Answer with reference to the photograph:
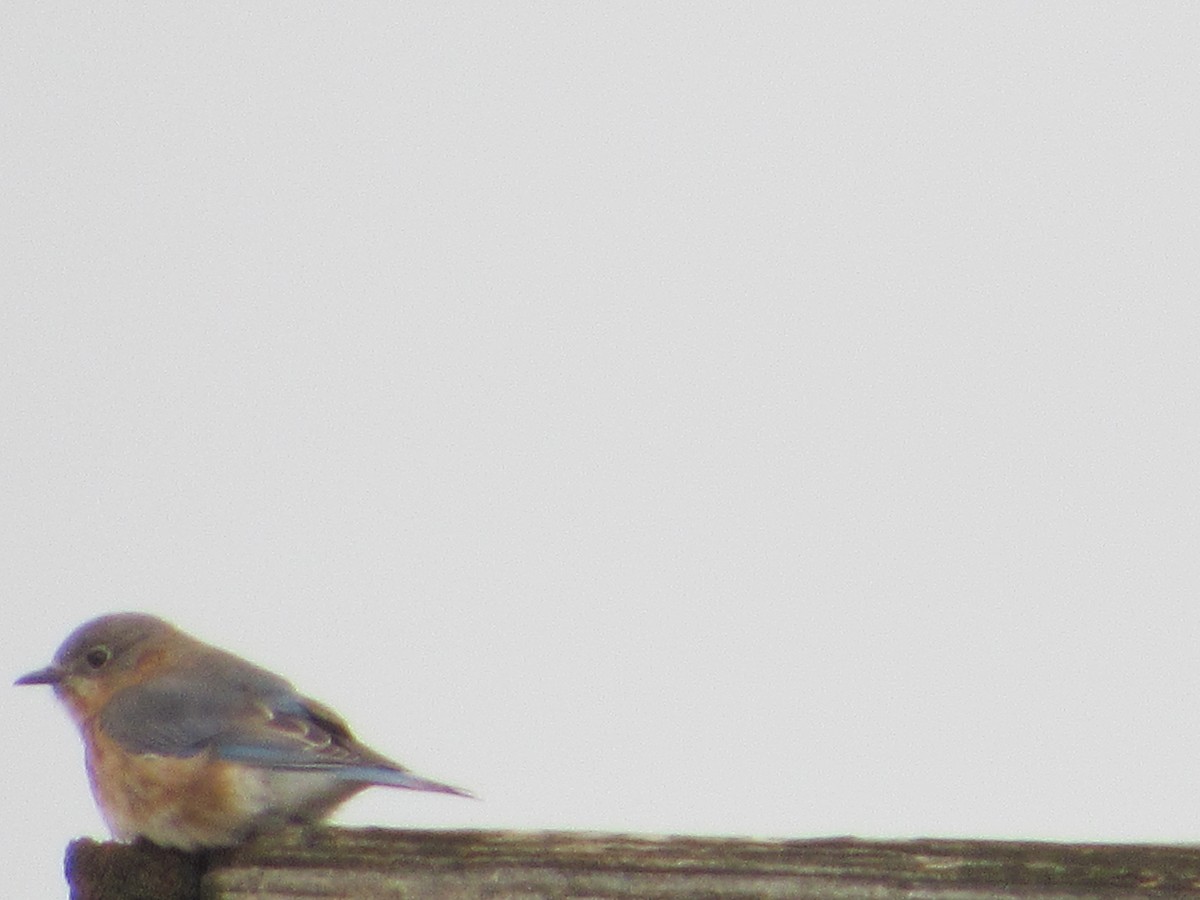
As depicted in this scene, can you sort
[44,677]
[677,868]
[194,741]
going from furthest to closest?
[44,677] → [194,741] → [677,868]

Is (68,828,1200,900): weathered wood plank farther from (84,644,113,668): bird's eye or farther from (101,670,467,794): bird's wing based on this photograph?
(84,644,113,668): bird's eye

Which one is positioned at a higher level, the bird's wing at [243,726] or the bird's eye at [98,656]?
the bird's eye at [98,656]

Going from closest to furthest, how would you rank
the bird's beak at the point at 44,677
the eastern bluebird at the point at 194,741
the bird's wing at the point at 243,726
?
the eastern bluebird at the point at 194,741
the bird's wing at the point at 243,726
the bird's beak at the point at 44,677

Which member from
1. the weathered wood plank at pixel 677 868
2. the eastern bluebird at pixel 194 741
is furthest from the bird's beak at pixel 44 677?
the weathered wood plank at pixel 677 868

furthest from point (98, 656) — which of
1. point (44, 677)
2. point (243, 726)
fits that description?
point (243, 726)

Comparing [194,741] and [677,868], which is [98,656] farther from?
[677,868]

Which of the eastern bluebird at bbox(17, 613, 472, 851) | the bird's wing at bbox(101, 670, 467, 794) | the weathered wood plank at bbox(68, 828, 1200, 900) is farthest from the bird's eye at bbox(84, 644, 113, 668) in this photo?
the weathered wood plank at bbox(68, 828, 1200, 900)

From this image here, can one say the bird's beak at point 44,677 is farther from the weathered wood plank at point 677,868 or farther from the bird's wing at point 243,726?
the weathered wood plank at point 677,868

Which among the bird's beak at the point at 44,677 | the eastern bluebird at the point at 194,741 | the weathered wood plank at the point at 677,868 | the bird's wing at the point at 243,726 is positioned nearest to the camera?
the weathered wood plank at the point at 677,868
